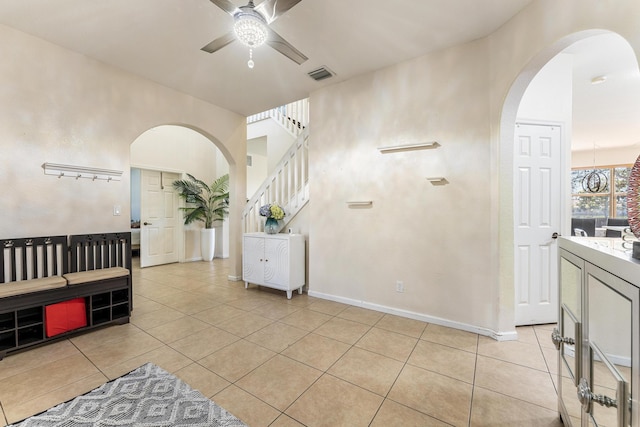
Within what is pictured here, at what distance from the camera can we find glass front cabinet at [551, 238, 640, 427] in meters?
0.88

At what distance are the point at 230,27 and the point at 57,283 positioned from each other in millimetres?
3006

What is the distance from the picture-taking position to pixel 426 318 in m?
2.97

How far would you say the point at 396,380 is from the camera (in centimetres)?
197

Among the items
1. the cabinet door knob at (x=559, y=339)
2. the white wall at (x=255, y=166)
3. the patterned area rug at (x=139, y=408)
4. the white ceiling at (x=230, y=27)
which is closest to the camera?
the cabinet door knob at (x=559, y=339)

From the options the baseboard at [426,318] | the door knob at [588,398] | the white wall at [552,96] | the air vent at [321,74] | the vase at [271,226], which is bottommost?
the baseboard at [426,318]

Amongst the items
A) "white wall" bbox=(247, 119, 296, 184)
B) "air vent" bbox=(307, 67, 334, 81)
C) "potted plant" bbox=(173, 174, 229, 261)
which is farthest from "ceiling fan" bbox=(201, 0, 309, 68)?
"potted plant" bbox=(173, 174, 229, 261)

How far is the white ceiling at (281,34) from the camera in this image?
2.23 metres

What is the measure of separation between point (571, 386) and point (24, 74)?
510 centimetres

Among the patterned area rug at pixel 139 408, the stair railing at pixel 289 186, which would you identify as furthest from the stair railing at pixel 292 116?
the patterned area rug at pixel 139 408

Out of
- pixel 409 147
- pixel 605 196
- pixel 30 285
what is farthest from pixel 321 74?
pixel 605 196

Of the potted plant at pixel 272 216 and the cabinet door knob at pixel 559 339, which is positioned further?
the potted plant at pixel 272 216

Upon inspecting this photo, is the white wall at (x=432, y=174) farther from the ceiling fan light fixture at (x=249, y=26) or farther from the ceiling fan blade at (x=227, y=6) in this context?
the ceiling fan blade at (x=227, y=6)

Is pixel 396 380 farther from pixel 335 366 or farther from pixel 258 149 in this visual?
pixel 258 149

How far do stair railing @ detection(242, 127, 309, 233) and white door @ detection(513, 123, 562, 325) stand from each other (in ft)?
9.10
